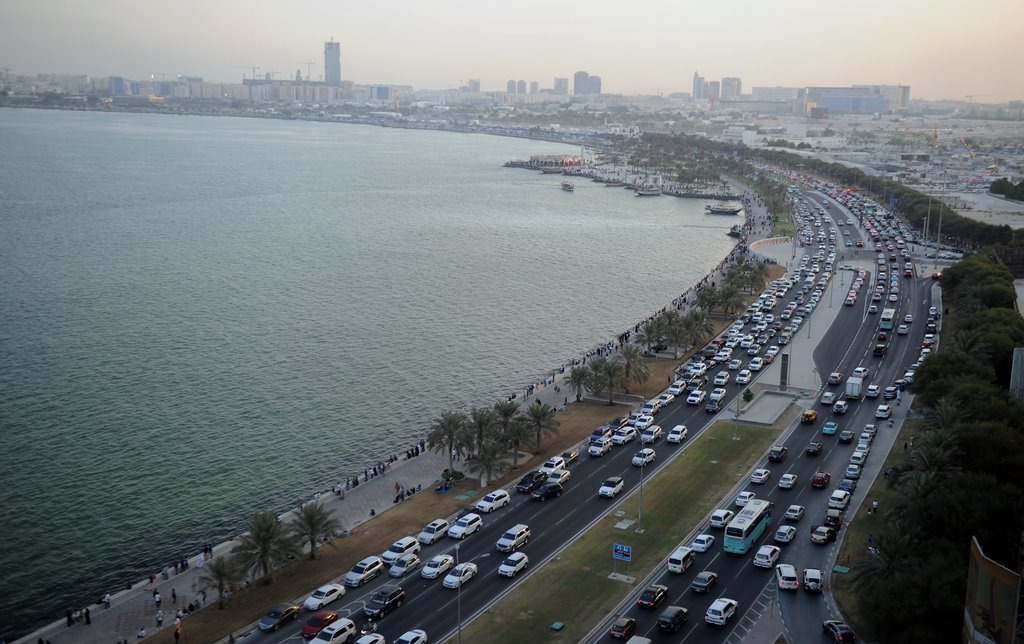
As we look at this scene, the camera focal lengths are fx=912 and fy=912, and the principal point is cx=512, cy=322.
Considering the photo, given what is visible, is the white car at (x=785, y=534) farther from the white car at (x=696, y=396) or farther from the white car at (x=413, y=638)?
the white car at (x=696, y=396)

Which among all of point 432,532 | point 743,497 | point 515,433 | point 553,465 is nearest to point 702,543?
point 743,497

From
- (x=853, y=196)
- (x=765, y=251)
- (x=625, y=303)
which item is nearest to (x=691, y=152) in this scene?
(x=853, y=196)

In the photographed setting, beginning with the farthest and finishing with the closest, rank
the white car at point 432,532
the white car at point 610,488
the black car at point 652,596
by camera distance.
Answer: the white car at point 610,488 → the white car at point 432,532 → the black car at point 652,596

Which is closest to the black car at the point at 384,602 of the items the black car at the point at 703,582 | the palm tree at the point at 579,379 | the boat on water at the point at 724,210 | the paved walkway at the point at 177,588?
the paved walkway at the point at 177,588

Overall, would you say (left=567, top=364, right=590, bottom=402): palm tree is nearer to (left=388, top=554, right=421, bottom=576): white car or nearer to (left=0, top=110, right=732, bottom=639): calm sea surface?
(left=0, top=110, right=732, bottom=639): calm sea surface

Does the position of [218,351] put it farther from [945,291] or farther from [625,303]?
[945,291]
